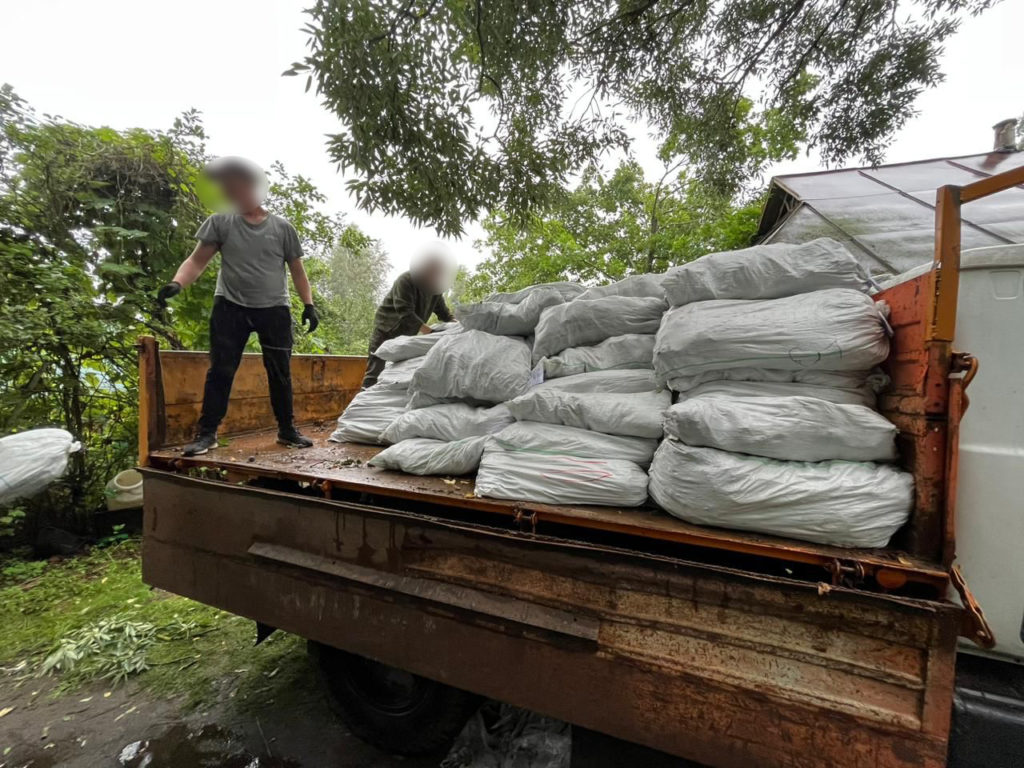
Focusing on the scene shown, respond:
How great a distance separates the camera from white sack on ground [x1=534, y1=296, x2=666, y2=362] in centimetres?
183

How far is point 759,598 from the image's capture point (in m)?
1.03

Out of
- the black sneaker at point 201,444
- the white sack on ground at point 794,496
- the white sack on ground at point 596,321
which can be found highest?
the white sack on ground at point 596,321

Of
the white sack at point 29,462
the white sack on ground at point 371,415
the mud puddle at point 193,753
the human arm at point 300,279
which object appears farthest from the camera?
the white sack at point 29,462

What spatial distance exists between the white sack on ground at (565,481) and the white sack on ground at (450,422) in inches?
14.3

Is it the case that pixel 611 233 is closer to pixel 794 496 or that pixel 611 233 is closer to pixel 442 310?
pixel 442 310

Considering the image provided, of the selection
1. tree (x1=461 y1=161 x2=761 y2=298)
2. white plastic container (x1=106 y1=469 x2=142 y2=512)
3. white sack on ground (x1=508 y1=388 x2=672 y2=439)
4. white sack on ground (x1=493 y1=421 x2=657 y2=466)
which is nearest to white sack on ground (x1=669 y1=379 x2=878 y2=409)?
white sack on ground (x1=508 y1=388 x2=672 y2=439)

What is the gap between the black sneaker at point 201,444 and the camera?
2.05 meters

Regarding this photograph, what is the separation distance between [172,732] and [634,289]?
10.1 ft

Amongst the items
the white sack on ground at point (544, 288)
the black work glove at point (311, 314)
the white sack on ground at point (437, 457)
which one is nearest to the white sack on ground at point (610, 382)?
the white sack on ground at point (437, 457)

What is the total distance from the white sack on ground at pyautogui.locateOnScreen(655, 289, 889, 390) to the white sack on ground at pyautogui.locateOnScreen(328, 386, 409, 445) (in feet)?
5.00

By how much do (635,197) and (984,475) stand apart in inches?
404

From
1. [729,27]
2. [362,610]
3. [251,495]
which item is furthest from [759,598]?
[729,27]

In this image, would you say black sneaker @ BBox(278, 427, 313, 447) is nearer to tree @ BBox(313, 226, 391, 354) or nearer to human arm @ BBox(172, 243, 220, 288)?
human arm @ BBox(172, 243, 220, 288)

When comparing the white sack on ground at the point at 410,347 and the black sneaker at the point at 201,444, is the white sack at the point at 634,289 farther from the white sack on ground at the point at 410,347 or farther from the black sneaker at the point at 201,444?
the black sneaker at the point at 201,444
